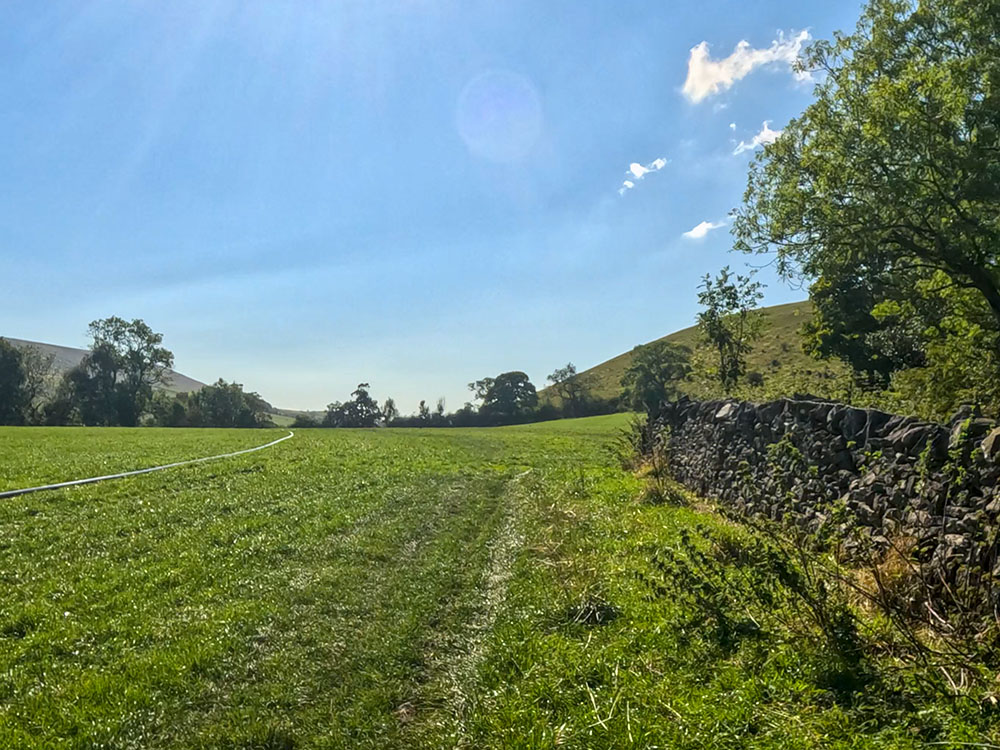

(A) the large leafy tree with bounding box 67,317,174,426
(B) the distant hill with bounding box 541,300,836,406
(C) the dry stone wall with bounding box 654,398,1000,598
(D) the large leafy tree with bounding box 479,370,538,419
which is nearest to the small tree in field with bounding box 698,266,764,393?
(B) the distant hill with bounding box 541,300,836,406

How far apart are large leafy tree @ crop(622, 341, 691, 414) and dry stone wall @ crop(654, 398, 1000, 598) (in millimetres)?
63440

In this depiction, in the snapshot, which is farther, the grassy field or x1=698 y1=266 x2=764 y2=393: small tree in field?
x1=698 y1=266 x2=764 y2=393: small tree in field

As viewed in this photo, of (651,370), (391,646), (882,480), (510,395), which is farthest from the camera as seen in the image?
(510,395)

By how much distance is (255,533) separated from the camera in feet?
35.0

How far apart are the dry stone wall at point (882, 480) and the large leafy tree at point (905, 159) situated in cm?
736

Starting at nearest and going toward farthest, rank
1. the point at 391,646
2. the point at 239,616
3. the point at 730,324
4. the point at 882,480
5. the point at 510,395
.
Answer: the point at 391,646 → the point at 239,616 → the point at 882,480 → the point at 730,324 → the point at 510,395

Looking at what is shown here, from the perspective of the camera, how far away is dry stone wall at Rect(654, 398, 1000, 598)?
5.41 metres

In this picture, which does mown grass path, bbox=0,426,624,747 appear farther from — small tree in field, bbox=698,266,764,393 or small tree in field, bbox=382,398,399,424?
small tree in field, bbox=382,398,399,424

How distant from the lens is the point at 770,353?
82312 mm

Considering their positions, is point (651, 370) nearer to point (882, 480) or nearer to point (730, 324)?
point (730, 324)

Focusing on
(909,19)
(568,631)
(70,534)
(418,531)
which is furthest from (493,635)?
(909,19)

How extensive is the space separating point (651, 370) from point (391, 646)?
7970 cm

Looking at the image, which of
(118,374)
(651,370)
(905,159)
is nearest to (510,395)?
(651,370)

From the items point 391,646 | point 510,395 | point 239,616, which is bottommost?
point 391,646
